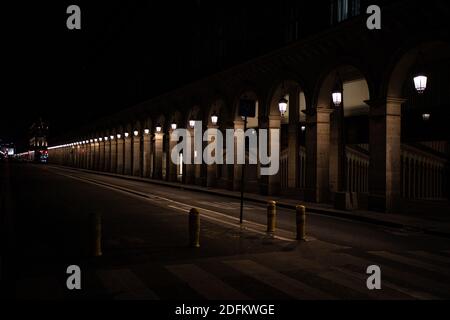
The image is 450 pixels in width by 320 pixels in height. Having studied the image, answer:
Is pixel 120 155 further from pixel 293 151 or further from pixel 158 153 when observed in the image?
pixel 293 151

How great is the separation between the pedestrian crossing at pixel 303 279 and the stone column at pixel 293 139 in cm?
1948

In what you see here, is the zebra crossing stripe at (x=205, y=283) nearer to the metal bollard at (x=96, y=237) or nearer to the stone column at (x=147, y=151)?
the metal bollard at (x=96, y=237)

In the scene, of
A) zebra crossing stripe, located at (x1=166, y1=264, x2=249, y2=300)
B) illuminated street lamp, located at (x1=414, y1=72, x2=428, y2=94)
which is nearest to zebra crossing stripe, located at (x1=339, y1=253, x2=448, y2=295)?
zebra crossing stripe, located at (x1=166, y1=264, x2=249, y2=300)

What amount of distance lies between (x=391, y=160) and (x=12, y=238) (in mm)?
12630


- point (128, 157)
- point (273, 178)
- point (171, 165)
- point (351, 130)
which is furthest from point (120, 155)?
point (273, 178)

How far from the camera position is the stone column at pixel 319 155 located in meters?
20.9

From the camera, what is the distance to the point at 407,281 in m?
7.27

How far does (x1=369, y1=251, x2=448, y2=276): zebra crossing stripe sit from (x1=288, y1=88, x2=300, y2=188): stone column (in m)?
19.0

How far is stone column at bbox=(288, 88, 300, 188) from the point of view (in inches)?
1127

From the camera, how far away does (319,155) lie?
68.9ft

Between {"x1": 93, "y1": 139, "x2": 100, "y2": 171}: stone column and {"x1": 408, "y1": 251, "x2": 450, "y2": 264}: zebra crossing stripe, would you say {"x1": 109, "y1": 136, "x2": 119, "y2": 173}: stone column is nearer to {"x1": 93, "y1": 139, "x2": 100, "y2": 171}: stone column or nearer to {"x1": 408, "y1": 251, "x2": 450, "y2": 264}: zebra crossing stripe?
{"x1": 93, "y1": 139, "x2": 100, "y2": 171}: stone column

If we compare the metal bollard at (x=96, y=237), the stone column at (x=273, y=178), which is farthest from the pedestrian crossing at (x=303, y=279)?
the stone column at (x=273, y=178)

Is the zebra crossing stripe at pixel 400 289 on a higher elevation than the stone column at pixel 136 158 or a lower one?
lower
